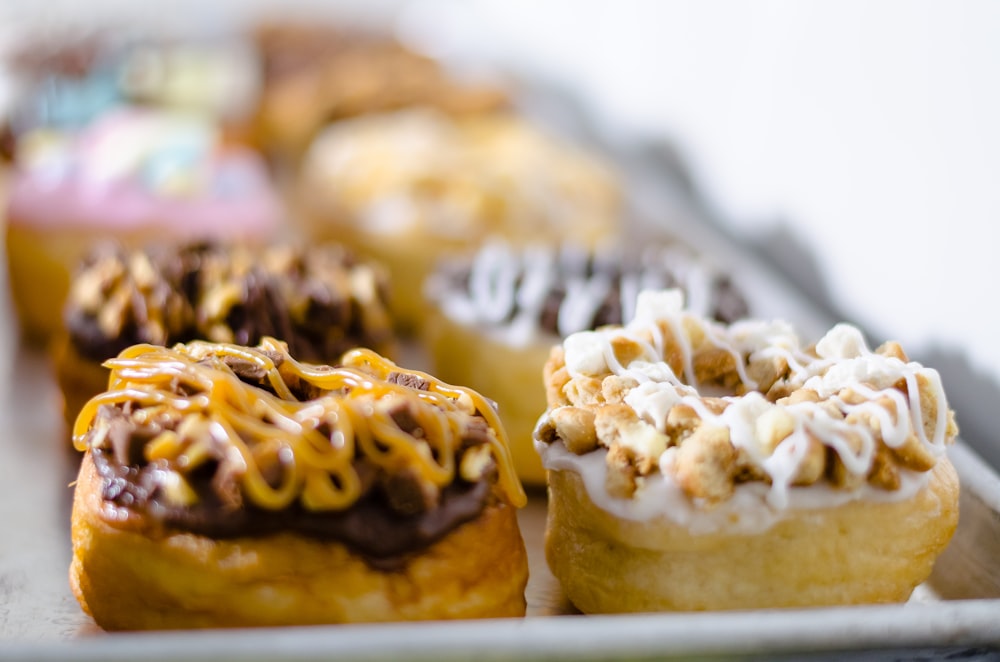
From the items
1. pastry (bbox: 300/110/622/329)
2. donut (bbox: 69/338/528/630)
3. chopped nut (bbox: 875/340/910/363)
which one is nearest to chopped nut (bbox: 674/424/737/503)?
donut (bbox: 69/338/528/630)

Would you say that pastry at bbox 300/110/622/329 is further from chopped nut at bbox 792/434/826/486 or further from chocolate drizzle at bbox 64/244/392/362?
chopped nut at bbox 792/434/826/486

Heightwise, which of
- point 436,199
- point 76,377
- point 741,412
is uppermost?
point 741,412

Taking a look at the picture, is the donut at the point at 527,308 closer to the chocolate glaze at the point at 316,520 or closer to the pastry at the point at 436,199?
the pastry at the point at 436,199

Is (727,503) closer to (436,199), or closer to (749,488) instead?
(749,488)

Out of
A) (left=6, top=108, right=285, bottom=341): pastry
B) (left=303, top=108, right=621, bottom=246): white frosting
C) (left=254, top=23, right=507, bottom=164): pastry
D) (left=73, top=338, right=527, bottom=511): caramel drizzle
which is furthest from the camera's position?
(left=254, top=23, right=507, bottom=164): pastry

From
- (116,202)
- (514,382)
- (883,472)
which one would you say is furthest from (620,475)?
(116,202)

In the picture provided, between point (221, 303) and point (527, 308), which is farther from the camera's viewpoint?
point (527, 308)
